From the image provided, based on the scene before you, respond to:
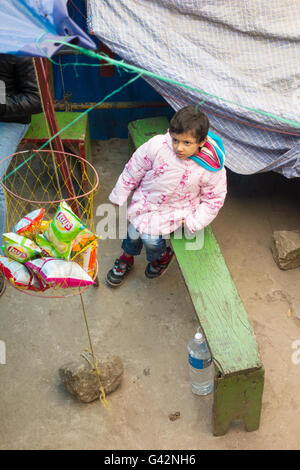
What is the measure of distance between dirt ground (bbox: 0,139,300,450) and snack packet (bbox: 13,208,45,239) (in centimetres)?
89

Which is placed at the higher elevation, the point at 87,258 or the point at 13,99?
the point at 13,99

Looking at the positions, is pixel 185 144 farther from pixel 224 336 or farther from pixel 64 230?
pixel 224 336

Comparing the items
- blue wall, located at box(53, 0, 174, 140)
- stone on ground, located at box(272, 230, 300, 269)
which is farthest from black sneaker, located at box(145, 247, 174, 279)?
blue wall, located at box(53, 0, 174, 140)

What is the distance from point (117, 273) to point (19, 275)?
1.19 meters

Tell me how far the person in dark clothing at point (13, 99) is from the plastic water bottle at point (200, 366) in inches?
55.0

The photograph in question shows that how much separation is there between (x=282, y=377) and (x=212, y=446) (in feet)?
2.03

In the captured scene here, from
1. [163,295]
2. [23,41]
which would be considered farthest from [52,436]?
[23,41]

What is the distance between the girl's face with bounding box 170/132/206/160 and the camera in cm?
294

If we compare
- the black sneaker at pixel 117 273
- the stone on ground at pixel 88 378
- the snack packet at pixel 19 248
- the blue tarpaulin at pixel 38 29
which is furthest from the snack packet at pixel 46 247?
the black sneaker at pixel 117 273

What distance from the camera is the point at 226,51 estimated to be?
368 cm

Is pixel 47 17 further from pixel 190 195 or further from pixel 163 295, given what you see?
pixel 163 295

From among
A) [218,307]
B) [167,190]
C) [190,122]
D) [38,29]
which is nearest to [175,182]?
[167,190]

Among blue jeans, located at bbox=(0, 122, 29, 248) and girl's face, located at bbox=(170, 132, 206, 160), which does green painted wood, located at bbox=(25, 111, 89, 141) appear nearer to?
blue jeans, located at bbox=(0, 122, 29, 248)
